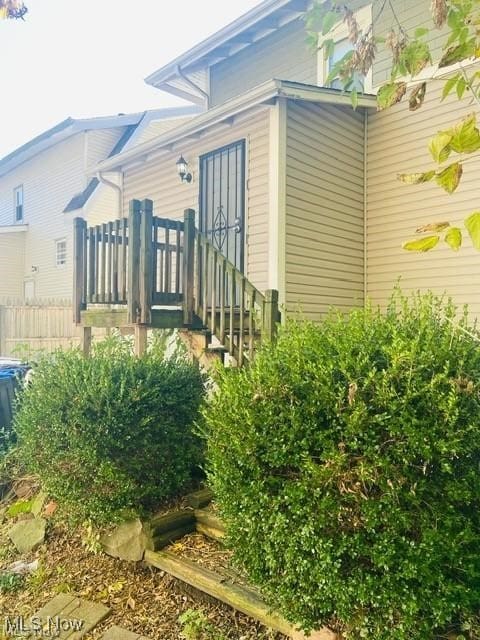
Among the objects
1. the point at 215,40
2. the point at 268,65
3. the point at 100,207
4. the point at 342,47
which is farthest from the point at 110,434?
the point at 100,207

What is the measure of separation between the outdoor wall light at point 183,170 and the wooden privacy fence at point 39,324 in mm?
6918

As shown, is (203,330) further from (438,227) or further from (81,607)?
(438,227)

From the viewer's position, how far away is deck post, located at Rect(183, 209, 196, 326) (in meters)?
4.87

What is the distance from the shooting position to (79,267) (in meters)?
5.63

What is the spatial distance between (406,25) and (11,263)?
15.8 m

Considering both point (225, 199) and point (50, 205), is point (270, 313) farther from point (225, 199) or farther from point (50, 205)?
point (50, 205)

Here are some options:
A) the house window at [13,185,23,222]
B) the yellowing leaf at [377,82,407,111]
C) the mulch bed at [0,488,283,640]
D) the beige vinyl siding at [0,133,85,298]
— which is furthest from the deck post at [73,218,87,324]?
the house window at [13,185,23,222]

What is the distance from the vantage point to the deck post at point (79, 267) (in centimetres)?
552

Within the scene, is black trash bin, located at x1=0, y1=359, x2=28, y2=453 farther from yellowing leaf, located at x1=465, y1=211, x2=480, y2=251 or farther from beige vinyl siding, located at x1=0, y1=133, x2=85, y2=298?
beige vinyl siding, located at x1=0, y1=133, x2=85, y2=298

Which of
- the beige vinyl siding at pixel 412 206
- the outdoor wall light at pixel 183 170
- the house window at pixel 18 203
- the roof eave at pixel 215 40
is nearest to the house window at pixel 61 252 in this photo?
the house window at pixel 18 203

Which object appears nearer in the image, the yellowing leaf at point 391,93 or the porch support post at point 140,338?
the yellowing leaf at point 391,93

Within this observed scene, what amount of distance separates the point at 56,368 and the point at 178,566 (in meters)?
1.76

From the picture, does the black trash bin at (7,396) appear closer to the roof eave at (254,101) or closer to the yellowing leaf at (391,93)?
the roof eave at (254,101)

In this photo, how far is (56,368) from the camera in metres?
3.86
